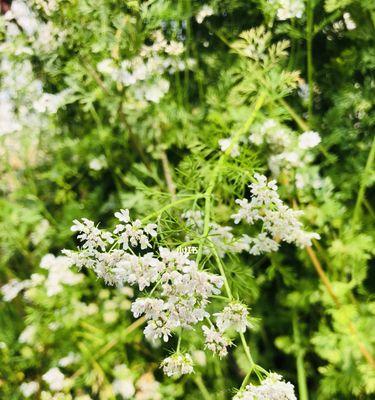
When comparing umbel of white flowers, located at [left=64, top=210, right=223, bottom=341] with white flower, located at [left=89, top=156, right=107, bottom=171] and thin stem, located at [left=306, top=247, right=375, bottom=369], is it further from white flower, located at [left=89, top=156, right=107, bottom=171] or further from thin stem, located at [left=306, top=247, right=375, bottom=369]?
white flower, located at [left=89, top=156, right=107, bottom=171]

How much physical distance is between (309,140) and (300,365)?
1.21m

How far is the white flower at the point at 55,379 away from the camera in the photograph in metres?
2.57

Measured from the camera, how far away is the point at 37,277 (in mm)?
2762

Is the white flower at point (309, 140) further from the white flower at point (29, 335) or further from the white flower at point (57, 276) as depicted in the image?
the white flower at point (29, 335)

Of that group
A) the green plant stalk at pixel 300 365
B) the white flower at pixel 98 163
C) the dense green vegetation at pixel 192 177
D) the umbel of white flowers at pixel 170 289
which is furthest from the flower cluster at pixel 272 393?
the white flower at pixel 98 163

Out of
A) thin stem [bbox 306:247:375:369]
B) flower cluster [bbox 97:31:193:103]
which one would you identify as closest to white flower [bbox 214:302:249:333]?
thin stem [bbox 306:247:375:369]

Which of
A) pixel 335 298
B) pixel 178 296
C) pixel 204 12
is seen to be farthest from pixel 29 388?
pixel 204 12

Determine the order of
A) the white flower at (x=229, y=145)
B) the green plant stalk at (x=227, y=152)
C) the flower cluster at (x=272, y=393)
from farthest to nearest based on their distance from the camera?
the white flower at (x=229, y=145) → the green plant stalk at (x=227, y=152) → the flower cluster at (x=272, y=393)

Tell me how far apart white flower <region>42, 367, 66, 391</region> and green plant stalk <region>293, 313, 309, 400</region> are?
133 cm

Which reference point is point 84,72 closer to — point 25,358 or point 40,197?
point 40,197

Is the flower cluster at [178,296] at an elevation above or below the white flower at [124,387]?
above

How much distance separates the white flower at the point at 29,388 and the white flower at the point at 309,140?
212cm

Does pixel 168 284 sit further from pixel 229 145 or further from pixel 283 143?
pixel 283 143

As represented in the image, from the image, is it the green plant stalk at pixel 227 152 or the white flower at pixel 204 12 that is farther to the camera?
the white flower at pixel 204 12
